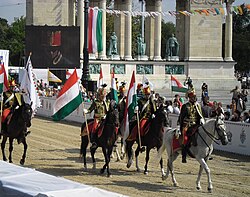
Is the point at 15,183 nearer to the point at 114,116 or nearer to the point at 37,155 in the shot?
the point at 114,116

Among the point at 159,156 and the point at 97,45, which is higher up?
the point at 97,45

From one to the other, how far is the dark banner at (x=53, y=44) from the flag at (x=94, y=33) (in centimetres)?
353

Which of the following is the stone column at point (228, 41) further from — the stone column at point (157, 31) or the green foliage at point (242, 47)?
the green foliage at point (242, 47)

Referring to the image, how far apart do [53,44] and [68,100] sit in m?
22.9

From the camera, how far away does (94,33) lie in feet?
116

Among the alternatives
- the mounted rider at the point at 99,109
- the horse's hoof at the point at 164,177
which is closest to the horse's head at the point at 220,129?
the horse's hoof at the point at 164,177

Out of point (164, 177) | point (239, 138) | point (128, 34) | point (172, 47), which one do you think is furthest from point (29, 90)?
point (172, 47)

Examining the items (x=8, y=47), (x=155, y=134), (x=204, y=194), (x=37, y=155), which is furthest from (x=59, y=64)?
(x=8, y=47)

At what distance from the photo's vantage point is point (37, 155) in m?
19.5

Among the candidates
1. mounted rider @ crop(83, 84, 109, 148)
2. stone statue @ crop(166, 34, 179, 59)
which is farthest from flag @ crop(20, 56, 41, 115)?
stone statue @ crop(166, 34, 179, 59)

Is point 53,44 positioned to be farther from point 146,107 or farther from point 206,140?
point 206,140

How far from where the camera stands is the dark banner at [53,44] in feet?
129

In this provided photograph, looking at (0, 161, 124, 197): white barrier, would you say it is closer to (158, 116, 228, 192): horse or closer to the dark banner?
(158, 116, 228, 192): horse

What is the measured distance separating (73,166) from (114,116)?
284 cm
